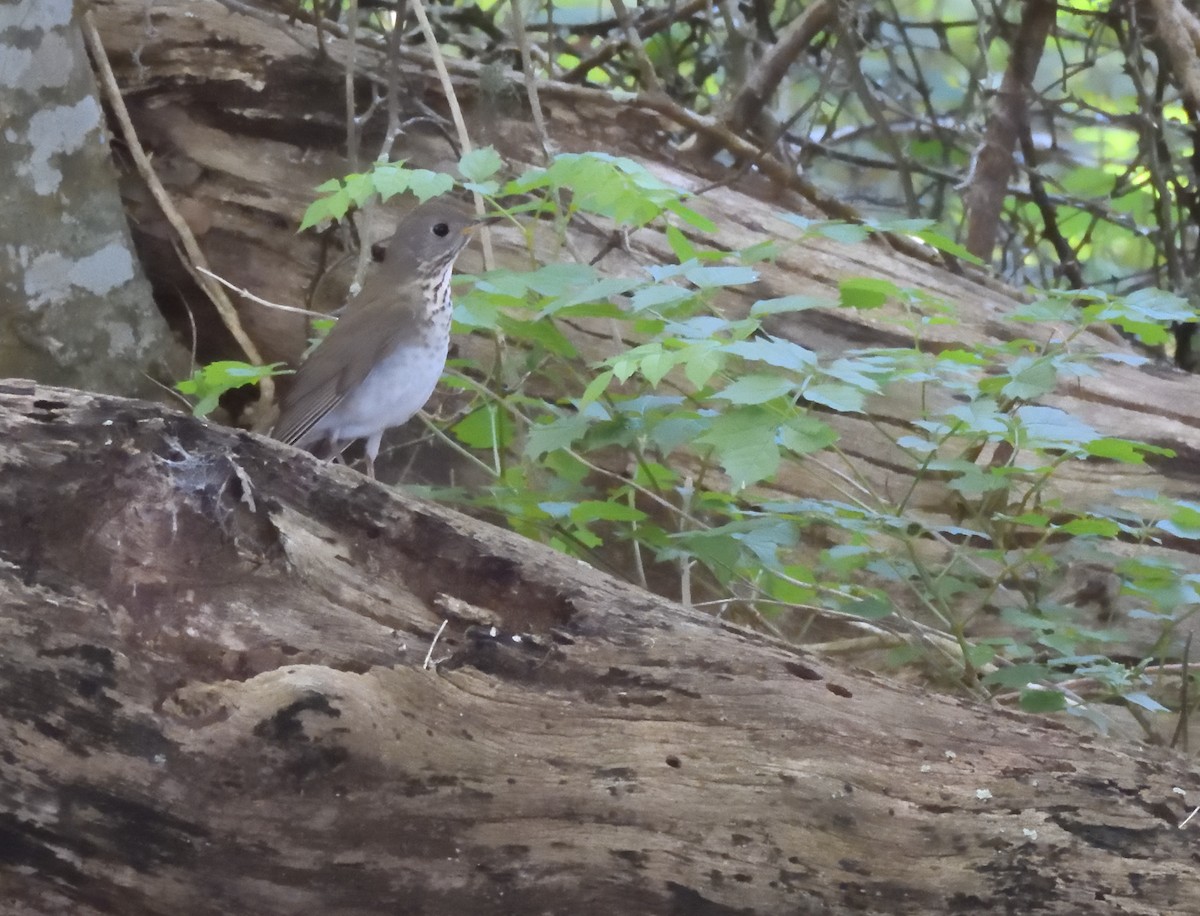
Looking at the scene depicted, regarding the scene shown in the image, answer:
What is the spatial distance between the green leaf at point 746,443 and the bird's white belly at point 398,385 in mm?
1251

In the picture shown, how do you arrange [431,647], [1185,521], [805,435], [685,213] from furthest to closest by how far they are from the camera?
[685,213] < [1185,521] < [805,435] < [431,647]

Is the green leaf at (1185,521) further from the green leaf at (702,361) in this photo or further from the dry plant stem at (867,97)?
the dry plant stem at (867,97)

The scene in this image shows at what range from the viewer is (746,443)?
1925 mm

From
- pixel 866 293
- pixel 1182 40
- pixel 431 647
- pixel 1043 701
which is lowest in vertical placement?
pixel 1043 701

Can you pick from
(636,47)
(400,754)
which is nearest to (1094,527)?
(400,754)

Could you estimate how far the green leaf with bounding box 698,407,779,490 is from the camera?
1.85 metres

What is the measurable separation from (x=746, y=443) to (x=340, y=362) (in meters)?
1.56

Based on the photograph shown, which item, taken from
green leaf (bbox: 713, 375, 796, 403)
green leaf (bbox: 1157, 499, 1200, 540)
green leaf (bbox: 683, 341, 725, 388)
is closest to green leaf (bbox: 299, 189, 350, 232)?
green leaf (bbox: 683, 341, 725, 388)

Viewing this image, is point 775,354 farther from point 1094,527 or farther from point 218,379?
point 218,379

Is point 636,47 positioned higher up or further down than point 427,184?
higher up

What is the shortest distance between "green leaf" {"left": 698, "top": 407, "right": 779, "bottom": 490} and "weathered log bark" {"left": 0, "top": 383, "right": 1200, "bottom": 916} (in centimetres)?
31

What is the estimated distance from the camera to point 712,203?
407cm

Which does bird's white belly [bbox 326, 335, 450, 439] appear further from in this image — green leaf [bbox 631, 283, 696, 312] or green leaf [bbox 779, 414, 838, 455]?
green leaf [bbox 779, 414, 838, 455]

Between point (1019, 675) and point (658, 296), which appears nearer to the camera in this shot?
point (658, 296)
